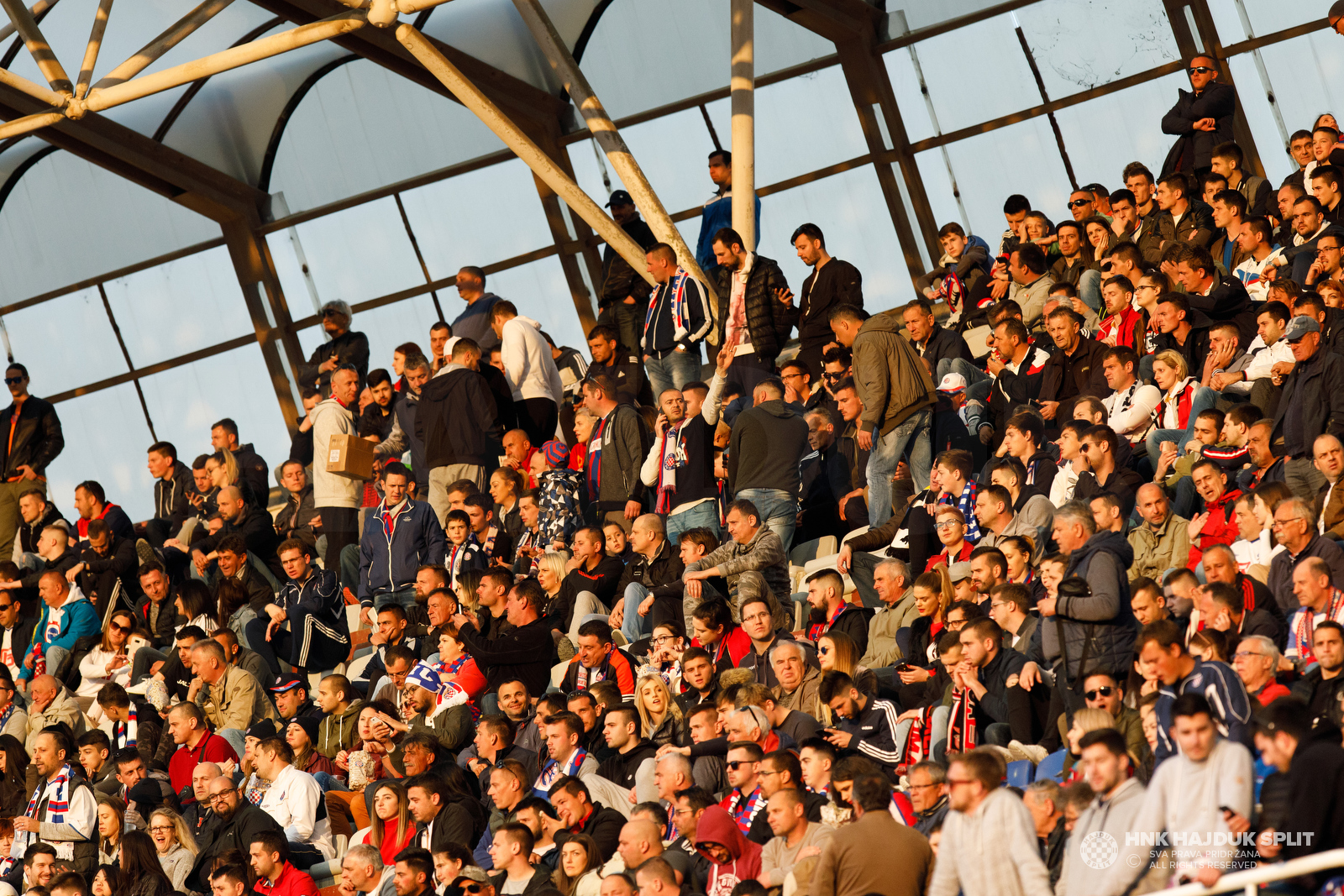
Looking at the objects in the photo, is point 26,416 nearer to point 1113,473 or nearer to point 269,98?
point 269,98

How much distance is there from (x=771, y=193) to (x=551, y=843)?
9.37m

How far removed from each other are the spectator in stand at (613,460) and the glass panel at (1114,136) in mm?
5789

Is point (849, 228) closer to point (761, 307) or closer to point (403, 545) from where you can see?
point (761, 307)

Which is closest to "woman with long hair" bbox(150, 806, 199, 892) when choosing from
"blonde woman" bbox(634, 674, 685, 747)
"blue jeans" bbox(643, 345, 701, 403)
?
"blonde woman" bbox(634, 674, 685, 747)

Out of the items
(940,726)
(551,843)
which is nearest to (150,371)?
(551,843)

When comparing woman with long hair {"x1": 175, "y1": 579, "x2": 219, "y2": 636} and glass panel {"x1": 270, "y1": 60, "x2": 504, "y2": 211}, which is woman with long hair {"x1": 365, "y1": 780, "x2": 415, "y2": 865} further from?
glass panel {"x1": 270, "y1": 60, "x2": 504, "y2": 211}

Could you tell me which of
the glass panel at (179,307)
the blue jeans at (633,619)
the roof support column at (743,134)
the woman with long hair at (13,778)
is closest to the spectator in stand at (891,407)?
the blue jeans at (633,619)

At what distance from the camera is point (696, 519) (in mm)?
10789

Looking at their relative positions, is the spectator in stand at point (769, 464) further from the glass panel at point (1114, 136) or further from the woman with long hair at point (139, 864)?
the glass panel at point (1114, 136)

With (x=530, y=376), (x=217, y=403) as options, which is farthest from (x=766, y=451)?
(x=217, y=403)

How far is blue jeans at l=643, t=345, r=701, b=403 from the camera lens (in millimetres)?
12438

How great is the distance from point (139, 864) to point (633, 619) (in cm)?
302

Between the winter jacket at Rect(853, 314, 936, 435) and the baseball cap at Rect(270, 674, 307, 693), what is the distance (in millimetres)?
3924

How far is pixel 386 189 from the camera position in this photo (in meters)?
17.5
